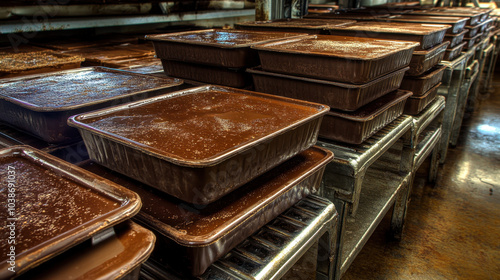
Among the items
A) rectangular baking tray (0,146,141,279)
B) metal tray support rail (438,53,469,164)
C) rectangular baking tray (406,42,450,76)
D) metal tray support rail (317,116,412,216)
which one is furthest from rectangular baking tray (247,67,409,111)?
metal tray support rail (438,53,469,164)

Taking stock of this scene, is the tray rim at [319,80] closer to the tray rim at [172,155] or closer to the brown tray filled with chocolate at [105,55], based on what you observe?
the tray rim at [172,155]

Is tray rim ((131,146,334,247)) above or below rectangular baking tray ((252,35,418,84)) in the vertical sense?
below

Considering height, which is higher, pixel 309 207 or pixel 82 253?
pixel 82 253

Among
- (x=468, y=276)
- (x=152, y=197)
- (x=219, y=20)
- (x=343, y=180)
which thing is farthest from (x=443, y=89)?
(x=219, y=20)

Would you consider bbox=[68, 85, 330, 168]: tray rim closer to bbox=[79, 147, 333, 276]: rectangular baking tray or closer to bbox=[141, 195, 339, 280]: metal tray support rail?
bbox=[79, 147, 333, 276]: rectangular baking tray

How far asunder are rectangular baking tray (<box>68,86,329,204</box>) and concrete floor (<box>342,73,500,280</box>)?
1363 millimetres

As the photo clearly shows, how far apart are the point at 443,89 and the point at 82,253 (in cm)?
290

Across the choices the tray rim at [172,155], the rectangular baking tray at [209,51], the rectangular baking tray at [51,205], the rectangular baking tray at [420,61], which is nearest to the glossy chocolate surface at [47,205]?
the rectangular baking tray at [51,205]

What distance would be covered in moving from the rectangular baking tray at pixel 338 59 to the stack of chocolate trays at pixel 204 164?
243 mm

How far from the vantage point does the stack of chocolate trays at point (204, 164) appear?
0.72 metres

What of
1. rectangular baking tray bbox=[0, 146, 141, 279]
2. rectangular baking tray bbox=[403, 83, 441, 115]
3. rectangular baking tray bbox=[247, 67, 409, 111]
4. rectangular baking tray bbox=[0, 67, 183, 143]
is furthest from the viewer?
rectangular baking tray bbox=[403, 83, 441, 115]

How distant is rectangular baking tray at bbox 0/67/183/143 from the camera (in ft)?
3.27

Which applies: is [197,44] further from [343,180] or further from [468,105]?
[468,105]

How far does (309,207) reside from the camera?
108cm
